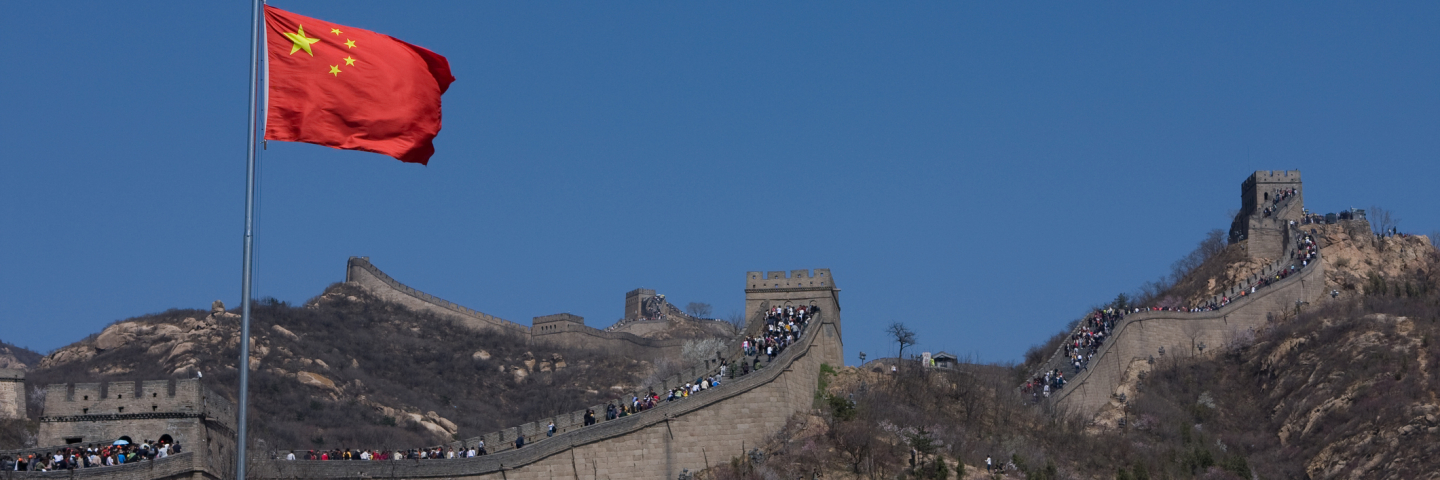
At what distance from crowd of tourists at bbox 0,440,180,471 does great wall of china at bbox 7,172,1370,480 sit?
0.42m

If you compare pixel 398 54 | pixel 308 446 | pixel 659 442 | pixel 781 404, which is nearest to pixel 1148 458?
pixel 781 404

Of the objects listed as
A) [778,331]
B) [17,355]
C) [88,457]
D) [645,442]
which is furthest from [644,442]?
[17,355]

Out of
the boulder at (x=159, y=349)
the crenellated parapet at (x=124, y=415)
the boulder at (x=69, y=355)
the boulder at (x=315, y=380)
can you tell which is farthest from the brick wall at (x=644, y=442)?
the boulder at (x=69, y=355)

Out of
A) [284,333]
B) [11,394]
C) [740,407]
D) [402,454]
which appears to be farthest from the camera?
[284,333]

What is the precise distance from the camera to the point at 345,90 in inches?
1029

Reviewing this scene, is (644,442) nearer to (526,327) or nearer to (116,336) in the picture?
(116,336)

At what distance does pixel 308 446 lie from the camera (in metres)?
76.3

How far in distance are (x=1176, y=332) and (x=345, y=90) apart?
2398 inches

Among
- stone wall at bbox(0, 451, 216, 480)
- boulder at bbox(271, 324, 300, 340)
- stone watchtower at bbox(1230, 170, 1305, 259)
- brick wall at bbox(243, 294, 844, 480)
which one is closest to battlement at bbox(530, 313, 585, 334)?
boulder at bbox(271, 324, 300, 340)

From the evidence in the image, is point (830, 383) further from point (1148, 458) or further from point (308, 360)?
point (308, 360)

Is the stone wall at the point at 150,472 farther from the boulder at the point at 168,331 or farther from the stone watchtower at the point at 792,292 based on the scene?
the boulder at the point at 168,331

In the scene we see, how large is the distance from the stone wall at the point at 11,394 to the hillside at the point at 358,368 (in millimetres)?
9930

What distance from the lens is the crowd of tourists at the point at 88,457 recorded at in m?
39.1

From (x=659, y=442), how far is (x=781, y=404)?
5.56 metres
